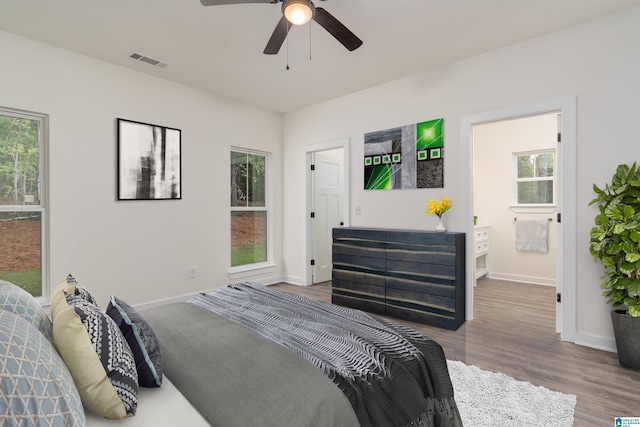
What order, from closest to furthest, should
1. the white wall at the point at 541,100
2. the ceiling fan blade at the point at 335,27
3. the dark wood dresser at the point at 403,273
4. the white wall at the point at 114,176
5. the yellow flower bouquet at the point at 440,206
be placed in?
the ceiling fan blade at the point at 335,27, the white wall at the point at 541,100, the white wall at the point at 114,176, the dark wood dresser at the point at 403,273, the yellow flower bouquet at the point at 440,206

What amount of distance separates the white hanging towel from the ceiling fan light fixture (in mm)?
4973

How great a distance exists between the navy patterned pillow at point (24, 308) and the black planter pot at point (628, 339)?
3.59 meters

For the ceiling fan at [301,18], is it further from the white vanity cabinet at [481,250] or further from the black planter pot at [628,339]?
the white vanity cabinet at [481,250]

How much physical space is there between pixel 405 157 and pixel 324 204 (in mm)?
1836

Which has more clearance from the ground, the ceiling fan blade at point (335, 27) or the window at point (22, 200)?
the ceiling fan blade at point (335, 27)

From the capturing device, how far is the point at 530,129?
5441mm

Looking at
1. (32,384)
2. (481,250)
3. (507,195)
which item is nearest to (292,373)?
(32,384)

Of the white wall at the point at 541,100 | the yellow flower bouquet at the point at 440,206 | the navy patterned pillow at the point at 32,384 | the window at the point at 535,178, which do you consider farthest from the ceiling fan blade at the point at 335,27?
the window at the point at 535,178

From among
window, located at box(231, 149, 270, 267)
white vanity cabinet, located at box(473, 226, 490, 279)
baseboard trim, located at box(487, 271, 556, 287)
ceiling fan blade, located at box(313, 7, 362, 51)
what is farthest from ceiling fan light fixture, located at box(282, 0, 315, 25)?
baseboard trim, located at box(487, 271, 556, 287)

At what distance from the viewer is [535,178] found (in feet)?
18.0

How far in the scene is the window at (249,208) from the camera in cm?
494

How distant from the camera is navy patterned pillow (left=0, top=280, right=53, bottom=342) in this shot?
1.20 metres

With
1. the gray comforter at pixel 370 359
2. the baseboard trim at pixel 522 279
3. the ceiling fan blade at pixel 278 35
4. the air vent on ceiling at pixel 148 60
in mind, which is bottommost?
the baseboard trim at pixel 522 279

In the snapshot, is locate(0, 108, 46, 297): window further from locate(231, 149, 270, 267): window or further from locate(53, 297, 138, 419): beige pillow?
locate(53, 297, 138, 419): beige pillow
